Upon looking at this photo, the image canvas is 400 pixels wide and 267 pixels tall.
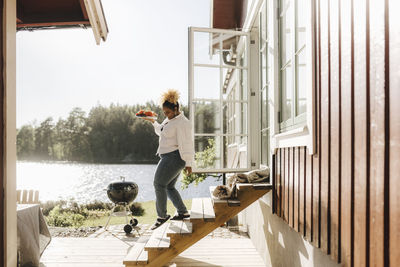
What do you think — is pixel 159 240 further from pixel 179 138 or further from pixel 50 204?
pixel 50 204

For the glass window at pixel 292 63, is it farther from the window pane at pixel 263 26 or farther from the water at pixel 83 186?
the water at pixel 83 186

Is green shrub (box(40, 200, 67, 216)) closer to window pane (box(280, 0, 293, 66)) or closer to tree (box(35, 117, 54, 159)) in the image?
window pane (box(280, 0, 293, 66))

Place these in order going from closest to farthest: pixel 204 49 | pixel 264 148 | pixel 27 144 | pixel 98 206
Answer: pixel 264 148 → pixel 204 49 → pixel 98 206 → pixel 27 144

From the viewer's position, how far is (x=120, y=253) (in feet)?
14.5

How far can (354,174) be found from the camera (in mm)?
1513

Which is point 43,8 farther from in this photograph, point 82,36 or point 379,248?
point 82,36

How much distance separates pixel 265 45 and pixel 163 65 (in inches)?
1572

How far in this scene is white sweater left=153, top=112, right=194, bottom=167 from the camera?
3.84 metres

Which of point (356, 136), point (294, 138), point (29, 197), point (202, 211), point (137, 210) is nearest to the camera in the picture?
point (356, 136)

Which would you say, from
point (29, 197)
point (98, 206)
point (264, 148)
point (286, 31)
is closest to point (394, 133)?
point (286, 31)

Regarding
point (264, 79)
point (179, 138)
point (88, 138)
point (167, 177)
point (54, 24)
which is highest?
point (54, 24)

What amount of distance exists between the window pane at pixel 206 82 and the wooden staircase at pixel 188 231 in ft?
5.38

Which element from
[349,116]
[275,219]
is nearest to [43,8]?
[275,219]

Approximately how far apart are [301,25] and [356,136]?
4.88 feet
